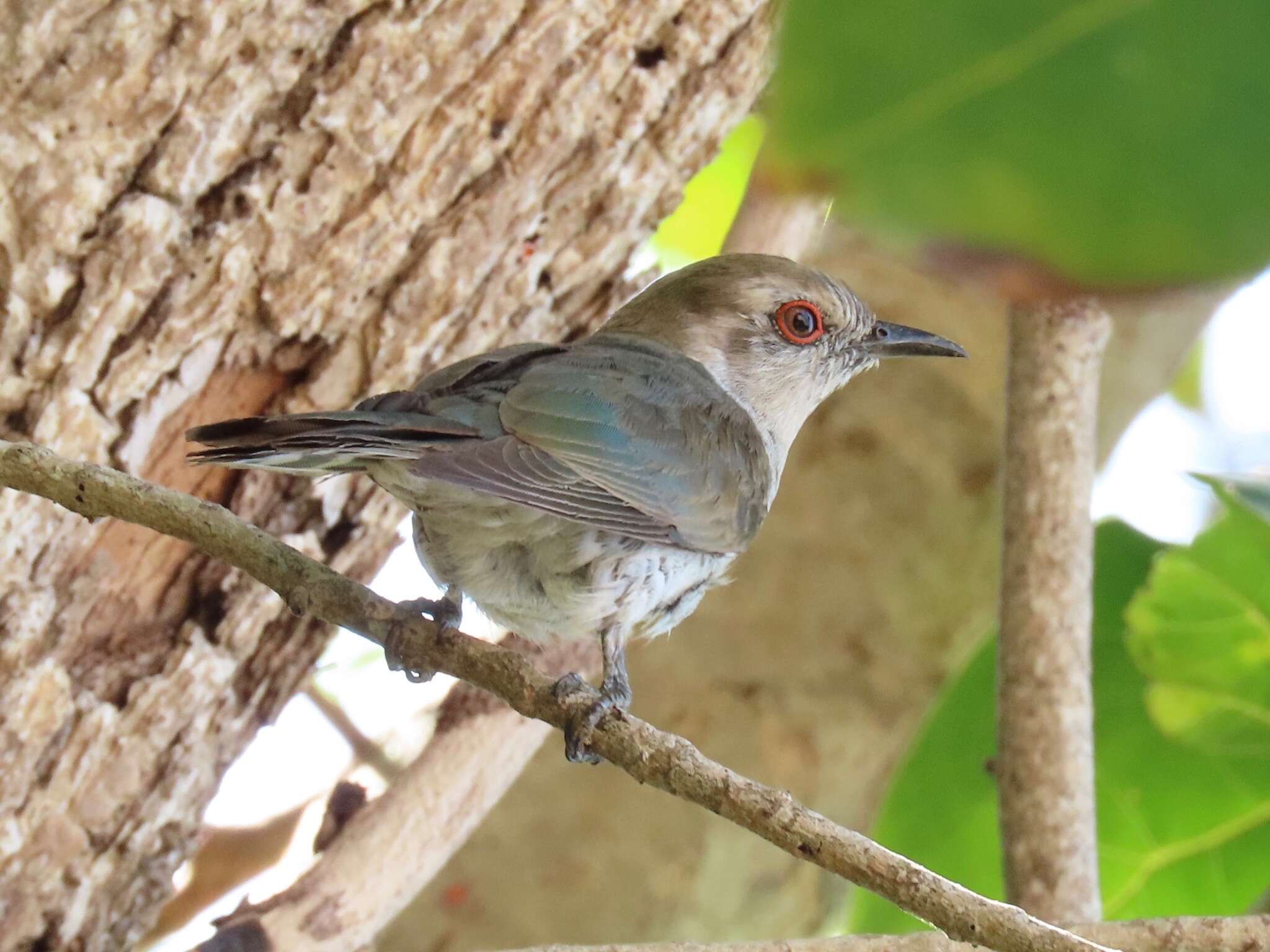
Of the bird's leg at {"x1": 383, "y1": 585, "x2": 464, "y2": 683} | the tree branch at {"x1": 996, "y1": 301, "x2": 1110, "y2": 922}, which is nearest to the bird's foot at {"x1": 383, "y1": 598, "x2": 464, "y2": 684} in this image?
the bird's leg at {"x1": 383, "y1": 585, "x2": 464, "y2": 683}

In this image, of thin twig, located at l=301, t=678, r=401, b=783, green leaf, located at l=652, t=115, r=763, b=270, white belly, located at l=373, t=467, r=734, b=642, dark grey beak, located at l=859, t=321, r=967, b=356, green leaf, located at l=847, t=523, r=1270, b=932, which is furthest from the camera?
green leaf, located at l=652, t=115, r=763, b=270

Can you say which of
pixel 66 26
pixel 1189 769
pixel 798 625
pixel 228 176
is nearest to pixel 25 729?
pixel 228 176

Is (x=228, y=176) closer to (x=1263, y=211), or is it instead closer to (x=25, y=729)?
(x=25, y=729)

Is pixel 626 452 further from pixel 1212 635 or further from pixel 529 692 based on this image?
pixel 1212 635

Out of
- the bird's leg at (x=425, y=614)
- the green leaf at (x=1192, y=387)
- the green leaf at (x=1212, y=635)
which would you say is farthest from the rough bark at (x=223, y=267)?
the green leaf at (x=1192, y=387)

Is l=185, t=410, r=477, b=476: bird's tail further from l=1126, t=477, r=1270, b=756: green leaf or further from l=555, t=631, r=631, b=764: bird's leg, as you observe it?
l=1126, t=477, r=1270, b=756: green leaf

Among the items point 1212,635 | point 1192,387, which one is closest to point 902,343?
point 1212,635
